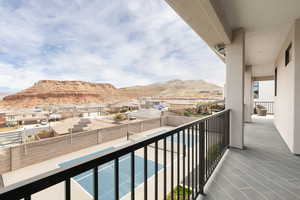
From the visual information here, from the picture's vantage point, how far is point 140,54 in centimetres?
2117

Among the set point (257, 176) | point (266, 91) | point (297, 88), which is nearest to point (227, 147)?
point (257, 176)

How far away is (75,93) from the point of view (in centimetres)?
1413

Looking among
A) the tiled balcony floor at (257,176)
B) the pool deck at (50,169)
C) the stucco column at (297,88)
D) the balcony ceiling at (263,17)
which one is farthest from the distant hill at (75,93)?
the tiled balcony floor at (257,176)

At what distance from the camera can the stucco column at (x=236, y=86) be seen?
10.1 ft

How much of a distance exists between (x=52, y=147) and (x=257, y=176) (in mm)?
8879

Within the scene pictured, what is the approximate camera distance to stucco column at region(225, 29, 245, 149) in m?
3.08

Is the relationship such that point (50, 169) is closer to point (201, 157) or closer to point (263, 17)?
point (201, 157)

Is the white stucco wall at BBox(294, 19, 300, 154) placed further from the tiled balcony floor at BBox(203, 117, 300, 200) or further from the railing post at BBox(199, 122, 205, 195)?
the railing post at BBox(199, 122, 205, 195)

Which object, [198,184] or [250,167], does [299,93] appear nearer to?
[250,167]

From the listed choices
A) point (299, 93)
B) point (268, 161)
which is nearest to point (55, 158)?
point (268, 161)

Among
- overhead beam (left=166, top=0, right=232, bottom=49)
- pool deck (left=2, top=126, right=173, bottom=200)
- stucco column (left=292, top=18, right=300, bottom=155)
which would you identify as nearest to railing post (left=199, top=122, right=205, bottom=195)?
pool deck (left=2, top=126, right=173, bottom=200)

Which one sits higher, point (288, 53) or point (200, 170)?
point (288, 53)

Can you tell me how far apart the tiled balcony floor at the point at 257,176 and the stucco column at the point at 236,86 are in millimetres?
360

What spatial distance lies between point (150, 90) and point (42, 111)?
11.0 m
